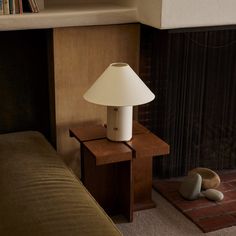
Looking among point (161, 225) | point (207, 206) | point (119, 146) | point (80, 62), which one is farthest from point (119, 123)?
point (207, 206)

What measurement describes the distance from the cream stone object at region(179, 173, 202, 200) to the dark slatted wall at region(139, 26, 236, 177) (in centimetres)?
26

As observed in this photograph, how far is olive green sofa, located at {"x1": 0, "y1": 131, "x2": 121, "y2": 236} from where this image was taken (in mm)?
1785

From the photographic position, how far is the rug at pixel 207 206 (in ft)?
8.45

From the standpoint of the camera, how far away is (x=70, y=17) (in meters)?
2.54

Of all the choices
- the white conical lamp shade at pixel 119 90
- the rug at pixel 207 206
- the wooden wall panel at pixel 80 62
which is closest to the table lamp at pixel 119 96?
A: the white conical lamp shade at pixel 119 90

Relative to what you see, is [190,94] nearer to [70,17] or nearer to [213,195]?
[213,195]

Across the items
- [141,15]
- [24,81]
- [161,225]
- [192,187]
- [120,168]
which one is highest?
[141,15]

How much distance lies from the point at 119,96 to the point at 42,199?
0.65 m

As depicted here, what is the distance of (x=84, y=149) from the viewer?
8.38 feet

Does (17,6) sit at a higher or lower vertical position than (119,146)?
higher

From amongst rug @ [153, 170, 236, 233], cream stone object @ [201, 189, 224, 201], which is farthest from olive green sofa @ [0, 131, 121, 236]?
cream stone object @ [201, 189, 224, 201]

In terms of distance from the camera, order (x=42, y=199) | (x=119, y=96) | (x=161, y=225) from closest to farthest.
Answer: (x=42, y=199)
(x=119, y=96)
(x=161, y=225)

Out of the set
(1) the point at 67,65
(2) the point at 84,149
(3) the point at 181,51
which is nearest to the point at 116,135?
(2) the point at 84,149

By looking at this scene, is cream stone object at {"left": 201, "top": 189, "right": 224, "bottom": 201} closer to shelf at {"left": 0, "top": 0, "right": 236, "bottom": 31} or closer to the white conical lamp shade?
the white conical lamp shade
